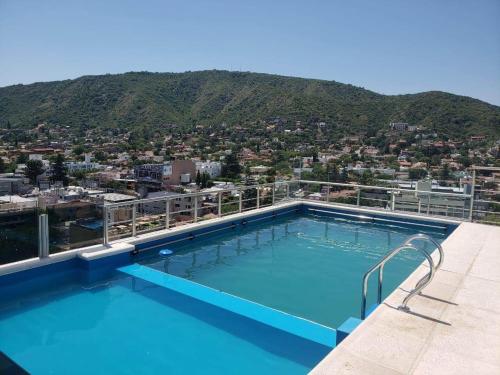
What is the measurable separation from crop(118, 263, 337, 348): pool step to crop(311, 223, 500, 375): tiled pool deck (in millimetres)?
692

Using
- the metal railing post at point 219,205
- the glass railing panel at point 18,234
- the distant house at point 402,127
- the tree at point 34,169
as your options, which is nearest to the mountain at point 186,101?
the distant house at point 402,127

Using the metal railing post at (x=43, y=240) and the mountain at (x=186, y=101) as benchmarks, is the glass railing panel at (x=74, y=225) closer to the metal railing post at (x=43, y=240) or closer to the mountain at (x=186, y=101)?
the metal railing post at (x=43, y=240)

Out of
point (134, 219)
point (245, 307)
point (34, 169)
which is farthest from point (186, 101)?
point (245, 307)

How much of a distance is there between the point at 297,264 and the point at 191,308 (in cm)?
237

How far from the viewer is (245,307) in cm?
431

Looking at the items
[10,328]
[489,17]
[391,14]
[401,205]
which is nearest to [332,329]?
[10,328]

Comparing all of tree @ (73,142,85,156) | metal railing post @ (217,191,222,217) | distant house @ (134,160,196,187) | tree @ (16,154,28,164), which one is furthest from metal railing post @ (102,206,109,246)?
tree @ (73,142,85,156)

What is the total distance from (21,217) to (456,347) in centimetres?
476

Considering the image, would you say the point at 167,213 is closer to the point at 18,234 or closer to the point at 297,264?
the point at 297,264

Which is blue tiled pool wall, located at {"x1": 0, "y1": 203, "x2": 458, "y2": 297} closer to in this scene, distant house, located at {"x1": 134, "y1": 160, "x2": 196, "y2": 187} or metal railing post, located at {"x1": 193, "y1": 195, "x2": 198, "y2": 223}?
metal railing post, located at {"x1": 193, "y1": 195, "x2": 198, "y2": 223}

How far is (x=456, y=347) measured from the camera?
108 inches

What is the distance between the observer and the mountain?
38938 millimetres

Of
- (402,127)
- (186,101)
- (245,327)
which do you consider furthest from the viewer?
(186,101)

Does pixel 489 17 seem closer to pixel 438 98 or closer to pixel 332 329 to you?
pixel 332 329
